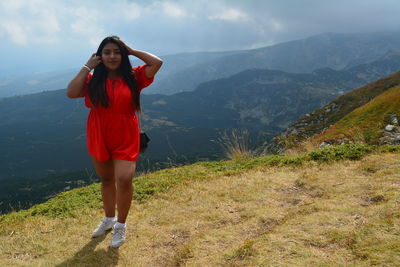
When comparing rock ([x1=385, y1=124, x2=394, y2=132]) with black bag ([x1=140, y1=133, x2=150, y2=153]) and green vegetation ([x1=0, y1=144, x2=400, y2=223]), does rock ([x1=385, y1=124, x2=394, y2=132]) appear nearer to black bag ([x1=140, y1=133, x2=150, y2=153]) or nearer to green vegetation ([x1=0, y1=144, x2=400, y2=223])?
green vegetation ([x1=0, y1=144, x2=400, y2=223])

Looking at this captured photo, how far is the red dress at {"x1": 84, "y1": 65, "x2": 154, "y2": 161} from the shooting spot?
446 centimetres

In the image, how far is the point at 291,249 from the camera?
12.3 feet

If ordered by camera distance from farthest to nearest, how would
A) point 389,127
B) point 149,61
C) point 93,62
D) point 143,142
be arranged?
point 389,127 < point 143,142 < point 149,61 < point 93,62

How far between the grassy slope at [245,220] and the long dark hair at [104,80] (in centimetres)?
231

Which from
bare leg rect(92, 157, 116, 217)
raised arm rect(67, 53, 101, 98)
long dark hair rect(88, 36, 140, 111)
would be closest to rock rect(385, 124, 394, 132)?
long dark hair rect(88, 36, 140, 111)

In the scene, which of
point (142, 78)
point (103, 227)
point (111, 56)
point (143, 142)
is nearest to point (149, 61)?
point (142, 78)

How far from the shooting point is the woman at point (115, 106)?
175 inches

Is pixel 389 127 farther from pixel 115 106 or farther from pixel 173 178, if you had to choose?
pixel 115 106

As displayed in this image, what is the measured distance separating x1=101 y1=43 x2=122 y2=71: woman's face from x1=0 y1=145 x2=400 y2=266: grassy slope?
114 inches

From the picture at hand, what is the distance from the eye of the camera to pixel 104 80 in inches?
177

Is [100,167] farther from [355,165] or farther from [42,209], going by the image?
[355,165]

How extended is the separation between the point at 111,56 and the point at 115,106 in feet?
2.55

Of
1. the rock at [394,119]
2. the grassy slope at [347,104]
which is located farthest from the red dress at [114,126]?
the grassy slope at [347,104]

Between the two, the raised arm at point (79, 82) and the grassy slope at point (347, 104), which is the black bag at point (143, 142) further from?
the grassy slope at point (347, 104)
